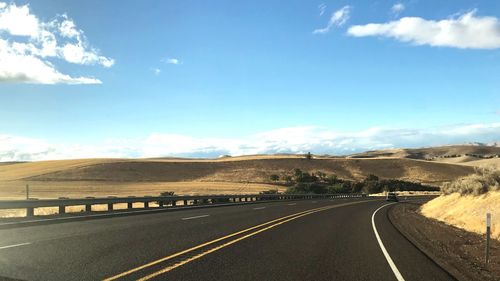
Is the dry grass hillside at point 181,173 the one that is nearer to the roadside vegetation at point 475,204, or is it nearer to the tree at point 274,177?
the tree at point 274,177

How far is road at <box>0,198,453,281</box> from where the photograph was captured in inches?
338

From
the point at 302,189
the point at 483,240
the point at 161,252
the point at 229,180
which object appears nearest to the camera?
the point at 161,252

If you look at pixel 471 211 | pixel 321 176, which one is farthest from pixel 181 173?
pixel 471 211

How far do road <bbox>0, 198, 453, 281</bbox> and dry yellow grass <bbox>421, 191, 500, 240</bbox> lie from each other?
4.79m

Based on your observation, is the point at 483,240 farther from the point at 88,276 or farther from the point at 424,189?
the point at 424,189

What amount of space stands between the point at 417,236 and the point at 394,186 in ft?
303

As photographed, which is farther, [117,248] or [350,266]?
[117,248]

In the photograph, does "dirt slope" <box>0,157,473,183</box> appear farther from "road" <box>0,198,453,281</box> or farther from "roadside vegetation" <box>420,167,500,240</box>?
"road" <box>0,198,453,281</box>

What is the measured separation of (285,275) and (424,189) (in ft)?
334

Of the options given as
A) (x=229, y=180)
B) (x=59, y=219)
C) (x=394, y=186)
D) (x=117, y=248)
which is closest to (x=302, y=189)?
(x=229, y=180)

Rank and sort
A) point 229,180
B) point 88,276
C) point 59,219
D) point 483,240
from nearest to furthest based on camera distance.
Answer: point 88,276
point 483,240
point 59,219
point 229,180

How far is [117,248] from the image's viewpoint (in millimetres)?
11258

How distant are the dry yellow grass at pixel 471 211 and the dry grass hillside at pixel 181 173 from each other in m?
44.4

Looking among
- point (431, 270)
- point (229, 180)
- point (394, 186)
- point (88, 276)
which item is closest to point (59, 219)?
point (88, 276)
